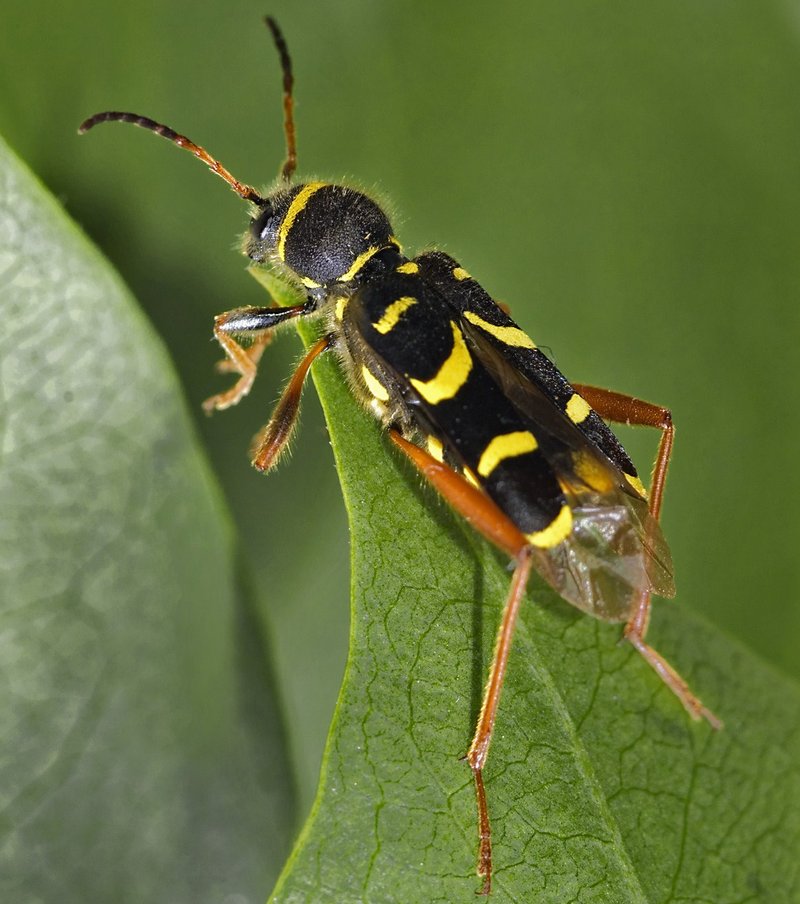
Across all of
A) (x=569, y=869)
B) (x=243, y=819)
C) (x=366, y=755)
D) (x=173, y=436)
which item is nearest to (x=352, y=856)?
(x=366, y=755)

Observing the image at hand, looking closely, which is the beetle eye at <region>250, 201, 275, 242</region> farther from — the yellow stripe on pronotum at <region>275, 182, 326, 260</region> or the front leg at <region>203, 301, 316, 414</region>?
the front leg at <region>203, 301, 316, 414</region>

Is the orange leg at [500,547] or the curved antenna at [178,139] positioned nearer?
the orange leg at [500,547]

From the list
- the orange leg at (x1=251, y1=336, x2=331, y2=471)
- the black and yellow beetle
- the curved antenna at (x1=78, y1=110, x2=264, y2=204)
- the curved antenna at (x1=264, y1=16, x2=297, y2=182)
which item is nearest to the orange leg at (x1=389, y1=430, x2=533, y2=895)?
the black and yellow beetle

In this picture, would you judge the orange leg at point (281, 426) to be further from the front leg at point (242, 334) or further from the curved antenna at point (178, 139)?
the curved antenna at point (178, 139)

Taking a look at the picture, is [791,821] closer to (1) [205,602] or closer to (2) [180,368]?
(1) [205,602]

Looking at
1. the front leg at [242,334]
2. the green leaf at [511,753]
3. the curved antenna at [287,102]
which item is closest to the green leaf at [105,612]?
the green leaf at [511,753]
